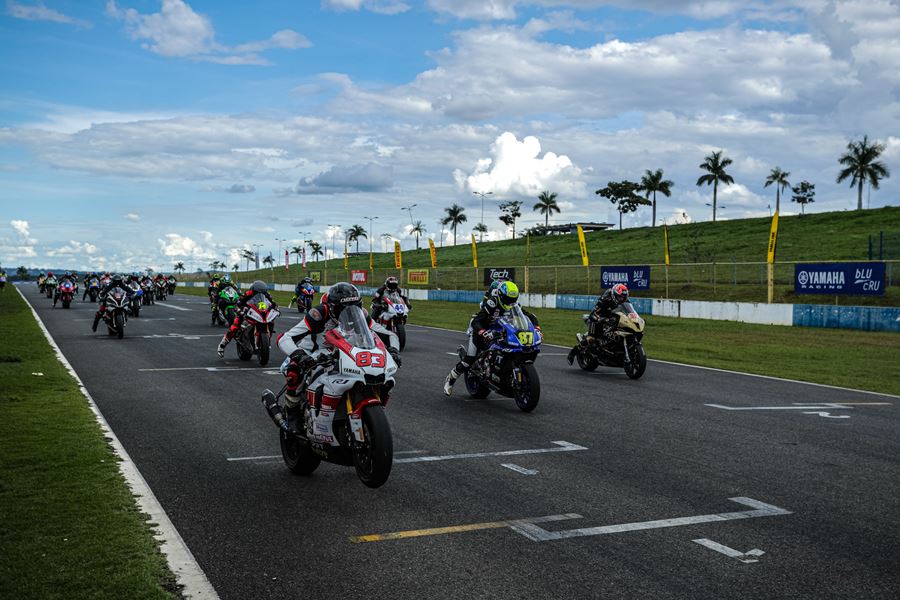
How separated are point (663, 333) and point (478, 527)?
21846 mm

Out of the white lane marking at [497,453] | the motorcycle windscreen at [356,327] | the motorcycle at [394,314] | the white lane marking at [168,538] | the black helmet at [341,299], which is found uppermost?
the black helmet at [341,299]

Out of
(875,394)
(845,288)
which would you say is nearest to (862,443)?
(875,394)

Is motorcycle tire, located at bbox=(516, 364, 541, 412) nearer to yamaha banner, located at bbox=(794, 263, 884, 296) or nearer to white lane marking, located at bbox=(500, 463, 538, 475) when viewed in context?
white lane marking, located at bbox=(500, 463, 538, 475)

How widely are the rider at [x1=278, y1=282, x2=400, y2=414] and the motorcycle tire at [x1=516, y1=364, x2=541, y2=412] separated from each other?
394cm

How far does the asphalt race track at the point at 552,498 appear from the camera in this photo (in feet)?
16.4

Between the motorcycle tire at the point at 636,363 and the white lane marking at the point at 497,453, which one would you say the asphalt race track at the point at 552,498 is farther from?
the motorcycle tire at the point at 636,363

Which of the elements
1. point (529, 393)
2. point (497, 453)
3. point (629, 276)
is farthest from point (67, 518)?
point (629, 276)

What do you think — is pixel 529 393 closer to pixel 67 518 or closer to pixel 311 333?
pixel 311 333

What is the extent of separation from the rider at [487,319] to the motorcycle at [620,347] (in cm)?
352

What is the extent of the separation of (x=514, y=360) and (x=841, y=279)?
21.7 meters

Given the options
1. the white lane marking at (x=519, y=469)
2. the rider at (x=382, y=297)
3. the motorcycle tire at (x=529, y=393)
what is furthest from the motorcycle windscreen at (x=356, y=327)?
the rider at (x=382, y=297)

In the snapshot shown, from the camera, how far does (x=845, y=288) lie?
29.1 m

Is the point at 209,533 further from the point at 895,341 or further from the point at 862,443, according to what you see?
the point at 895,341

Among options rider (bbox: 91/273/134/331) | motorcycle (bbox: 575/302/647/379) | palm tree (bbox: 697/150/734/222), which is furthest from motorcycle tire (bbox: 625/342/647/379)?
palm tree (bbox: 697/150/734/222)
